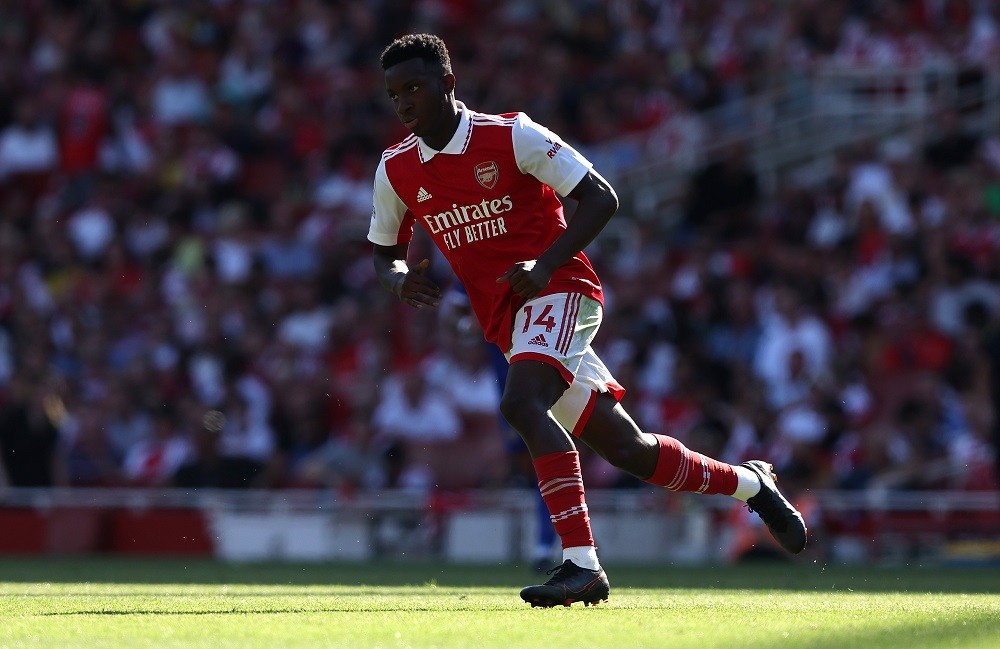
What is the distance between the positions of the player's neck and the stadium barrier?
6432 mm

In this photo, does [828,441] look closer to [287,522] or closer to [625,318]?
[625,318]

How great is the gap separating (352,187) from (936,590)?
11.1m

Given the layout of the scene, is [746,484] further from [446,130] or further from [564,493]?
[446,130]

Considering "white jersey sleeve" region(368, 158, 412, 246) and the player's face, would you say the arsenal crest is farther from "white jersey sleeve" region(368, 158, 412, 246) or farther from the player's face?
"white jersey sleeve" region(368, 158, 412, 246)

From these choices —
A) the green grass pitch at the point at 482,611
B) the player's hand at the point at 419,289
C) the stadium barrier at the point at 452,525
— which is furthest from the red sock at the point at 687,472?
the stadium barrier at the point at 452,525

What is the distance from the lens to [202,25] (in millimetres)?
21422

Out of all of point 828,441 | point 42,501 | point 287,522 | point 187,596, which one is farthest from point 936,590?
point 42,501

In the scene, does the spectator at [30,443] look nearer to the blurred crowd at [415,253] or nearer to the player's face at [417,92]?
the blurred crowd at [415,253]

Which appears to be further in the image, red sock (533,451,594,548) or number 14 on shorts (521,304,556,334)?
number 14 on shorts (521,304,556,334)

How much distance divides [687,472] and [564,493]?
868 mm

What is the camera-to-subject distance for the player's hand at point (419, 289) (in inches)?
261

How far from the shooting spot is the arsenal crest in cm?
674

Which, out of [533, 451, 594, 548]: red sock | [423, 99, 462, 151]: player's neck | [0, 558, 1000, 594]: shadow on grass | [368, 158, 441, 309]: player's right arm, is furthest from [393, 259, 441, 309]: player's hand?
[0, 558, 1000, 594]: shadow on grass

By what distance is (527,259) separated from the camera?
22.3 ft
